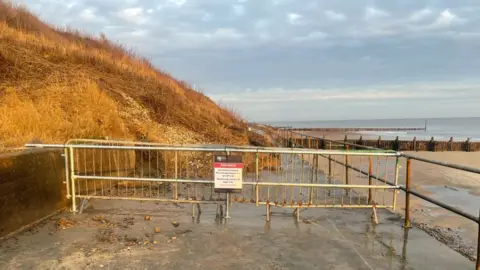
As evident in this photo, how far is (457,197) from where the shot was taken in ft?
39.0

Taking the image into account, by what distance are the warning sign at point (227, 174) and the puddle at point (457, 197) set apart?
21.1ft

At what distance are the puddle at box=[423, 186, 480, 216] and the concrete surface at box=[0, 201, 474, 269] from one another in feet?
17.6

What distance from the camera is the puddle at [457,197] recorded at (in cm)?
1049

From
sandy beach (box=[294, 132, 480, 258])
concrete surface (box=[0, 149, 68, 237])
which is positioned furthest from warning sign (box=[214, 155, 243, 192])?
sandy beach (box=[294, 132, 480, 258])

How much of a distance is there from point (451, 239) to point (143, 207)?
18.4 ft

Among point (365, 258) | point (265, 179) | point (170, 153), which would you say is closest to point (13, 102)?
point (170, 153)

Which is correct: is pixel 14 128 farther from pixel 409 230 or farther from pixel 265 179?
pixel 409 230

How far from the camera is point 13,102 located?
32.4ft

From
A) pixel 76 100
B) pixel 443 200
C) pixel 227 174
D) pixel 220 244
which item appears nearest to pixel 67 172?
pixel 227 174

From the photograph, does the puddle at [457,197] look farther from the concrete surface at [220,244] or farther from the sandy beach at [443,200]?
the concrete surface at [220,244]

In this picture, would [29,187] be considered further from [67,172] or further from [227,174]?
[227,174]

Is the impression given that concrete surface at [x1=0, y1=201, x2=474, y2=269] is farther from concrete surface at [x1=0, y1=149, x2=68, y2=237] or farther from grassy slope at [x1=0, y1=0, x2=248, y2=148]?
grassy slope at [x1=0, y1=0, x2=248, y2=148]

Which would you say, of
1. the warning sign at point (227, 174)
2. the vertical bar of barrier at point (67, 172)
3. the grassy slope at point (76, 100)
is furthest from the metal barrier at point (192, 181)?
the grassy slope at point (76, 100)

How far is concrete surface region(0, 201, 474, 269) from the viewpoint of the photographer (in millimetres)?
4398
